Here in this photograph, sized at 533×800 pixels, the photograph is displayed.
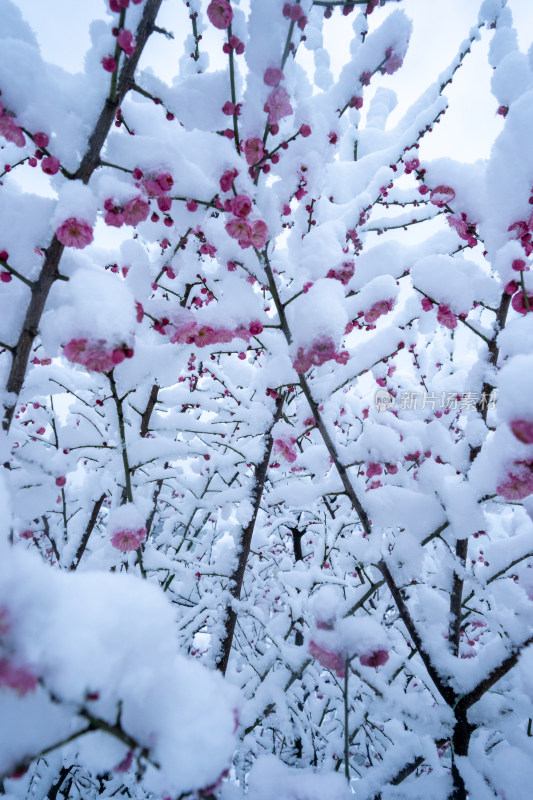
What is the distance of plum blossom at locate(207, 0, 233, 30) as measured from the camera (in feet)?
4.94

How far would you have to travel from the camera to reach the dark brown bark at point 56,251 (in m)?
1.37

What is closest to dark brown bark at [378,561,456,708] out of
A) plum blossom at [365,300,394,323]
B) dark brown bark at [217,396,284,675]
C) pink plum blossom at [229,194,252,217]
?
plum blossom at [365,300,394,323]

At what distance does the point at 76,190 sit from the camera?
1.34 metres

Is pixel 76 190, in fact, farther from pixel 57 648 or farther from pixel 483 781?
pixel 483 781

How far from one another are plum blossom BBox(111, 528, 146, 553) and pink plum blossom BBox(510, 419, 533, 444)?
195 cm

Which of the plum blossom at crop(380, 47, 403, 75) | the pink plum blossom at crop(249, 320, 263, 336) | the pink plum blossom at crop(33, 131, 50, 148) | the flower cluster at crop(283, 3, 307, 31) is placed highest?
the plum blossom at crop(380, 47, 403, 75)

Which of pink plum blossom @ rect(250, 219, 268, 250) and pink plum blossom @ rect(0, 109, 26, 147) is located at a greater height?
pink plum blossom @ rect(0, 109, 26, 147)

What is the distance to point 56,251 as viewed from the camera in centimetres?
144

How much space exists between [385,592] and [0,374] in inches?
199

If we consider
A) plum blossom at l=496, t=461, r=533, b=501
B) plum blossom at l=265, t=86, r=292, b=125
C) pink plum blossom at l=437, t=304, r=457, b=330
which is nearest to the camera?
plum blossom at l=496, t=461, r=533, b=501

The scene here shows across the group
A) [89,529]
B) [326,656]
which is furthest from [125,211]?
[89,529]

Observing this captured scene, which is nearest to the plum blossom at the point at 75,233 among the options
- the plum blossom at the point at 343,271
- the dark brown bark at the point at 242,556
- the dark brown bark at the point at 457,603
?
the plum blossom at the point at 343,271

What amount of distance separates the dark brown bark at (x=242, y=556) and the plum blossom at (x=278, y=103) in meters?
2.47

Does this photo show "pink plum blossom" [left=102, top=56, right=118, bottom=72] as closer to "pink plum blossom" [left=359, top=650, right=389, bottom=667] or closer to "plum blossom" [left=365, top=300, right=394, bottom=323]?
"plum blossom" [left=365, top=300, right=394, bottom=323]
